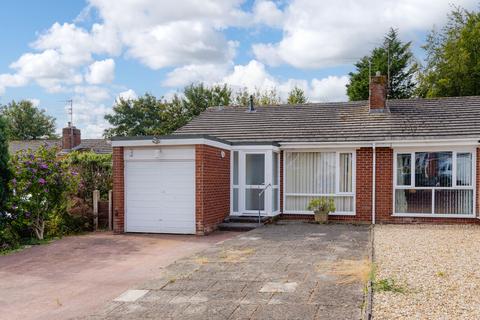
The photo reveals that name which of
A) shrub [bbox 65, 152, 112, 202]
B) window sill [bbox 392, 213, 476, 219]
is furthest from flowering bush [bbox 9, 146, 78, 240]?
window sill [bbox 392, 213, 476, 219]

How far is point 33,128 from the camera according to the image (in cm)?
6091

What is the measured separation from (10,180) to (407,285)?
9.76 m

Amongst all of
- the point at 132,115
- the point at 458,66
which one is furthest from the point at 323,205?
the point at 132,115

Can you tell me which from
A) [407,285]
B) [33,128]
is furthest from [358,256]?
→ [33,128]

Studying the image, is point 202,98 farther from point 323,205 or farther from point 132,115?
point 323,205

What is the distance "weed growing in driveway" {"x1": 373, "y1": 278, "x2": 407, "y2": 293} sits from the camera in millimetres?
6902

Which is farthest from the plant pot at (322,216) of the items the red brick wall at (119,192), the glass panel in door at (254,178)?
the red brick wall at (119,192)

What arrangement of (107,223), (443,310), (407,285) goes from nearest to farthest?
(443,310), (407,285), (107,223)

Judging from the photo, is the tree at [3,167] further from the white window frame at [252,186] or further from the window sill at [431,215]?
the window sill at [431,215]

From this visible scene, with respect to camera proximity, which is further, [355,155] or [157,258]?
[355,155]

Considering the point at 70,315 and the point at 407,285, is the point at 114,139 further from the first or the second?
the point at 407,285

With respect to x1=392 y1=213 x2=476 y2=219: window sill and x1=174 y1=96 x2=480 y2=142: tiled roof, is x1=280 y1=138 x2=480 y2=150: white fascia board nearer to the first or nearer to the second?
x1=174 y1=96 x2=480 y2=142: tiled roof

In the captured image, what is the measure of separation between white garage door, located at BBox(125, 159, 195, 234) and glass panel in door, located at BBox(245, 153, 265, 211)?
2757 millimetres

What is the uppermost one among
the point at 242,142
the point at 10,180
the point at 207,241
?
the point at 242,142
